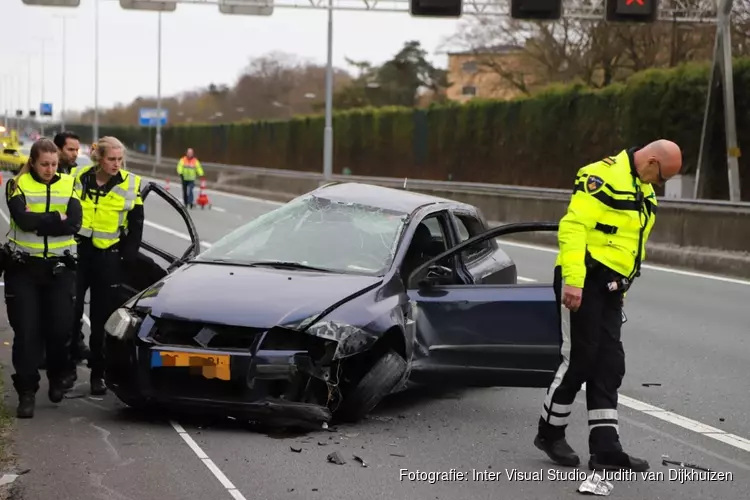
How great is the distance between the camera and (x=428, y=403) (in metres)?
7.73

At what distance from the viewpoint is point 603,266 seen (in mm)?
5895

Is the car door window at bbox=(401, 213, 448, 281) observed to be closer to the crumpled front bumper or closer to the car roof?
the car roof

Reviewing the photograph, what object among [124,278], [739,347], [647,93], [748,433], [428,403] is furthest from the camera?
[647,93]

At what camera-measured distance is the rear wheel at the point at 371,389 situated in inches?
263

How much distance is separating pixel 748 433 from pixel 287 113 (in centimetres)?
12192

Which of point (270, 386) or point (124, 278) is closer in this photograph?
point (270, 386)

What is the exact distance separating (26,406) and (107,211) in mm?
1476

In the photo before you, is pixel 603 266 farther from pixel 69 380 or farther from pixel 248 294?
pixel 69 380

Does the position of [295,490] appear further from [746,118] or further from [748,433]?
[746,118]

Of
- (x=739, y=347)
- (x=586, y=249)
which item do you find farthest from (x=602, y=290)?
(x=739, y=347)

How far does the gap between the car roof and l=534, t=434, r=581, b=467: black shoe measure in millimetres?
2268

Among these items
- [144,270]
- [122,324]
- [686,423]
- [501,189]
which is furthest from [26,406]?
[501,189]

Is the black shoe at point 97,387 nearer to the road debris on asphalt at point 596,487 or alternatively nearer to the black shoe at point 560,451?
the black shoe at point 560,451

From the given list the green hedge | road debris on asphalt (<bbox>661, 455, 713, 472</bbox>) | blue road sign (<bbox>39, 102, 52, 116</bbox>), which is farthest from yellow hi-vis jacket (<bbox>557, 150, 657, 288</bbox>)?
blue road sign (<bbox>39, 102, 52, 116</bbox>)
